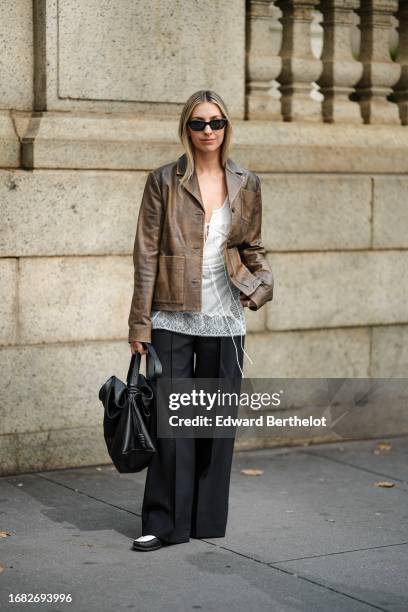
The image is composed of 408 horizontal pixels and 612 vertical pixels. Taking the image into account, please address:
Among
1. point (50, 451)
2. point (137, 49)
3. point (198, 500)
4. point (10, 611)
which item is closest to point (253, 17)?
point (137, 49)

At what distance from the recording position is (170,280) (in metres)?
5.99

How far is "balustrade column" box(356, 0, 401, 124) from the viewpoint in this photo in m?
9.13

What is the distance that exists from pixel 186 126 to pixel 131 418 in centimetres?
142

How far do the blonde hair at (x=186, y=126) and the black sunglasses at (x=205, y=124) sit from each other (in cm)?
3

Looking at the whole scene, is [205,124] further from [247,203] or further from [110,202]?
[110,202]

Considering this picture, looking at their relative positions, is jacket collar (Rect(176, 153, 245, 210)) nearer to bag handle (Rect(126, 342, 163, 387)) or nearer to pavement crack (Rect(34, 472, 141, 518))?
bag handle (Rect(126, 342, 163, 387))

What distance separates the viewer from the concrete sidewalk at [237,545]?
5320mm

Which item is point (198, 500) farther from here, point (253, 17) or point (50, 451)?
point (253, 17)

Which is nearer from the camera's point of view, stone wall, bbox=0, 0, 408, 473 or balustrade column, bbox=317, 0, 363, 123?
stone wall, bbox=0, 0, 408, 473

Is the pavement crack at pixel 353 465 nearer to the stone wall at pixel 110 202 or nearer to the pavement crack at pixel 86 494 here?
the stone wall at pixel 110 202

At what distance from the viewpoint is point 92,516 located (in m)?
6.71

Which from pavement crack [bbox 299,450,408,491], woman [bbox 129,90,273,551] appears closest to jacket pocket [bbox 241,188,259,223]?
woman [bbox 129,90,273,551]

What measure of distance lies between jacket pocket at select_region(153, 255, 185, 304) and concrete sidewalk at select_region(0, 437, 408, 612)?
1222mm

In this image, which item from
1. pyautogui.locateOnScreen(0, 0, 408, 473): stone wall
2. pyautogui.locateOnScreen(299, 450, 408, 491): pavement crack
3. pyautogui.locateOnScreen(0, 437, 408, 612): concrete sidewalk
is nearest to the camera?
pyautogui.locateOnScreen(0, 437, 408, 612): concrete sidewalk
